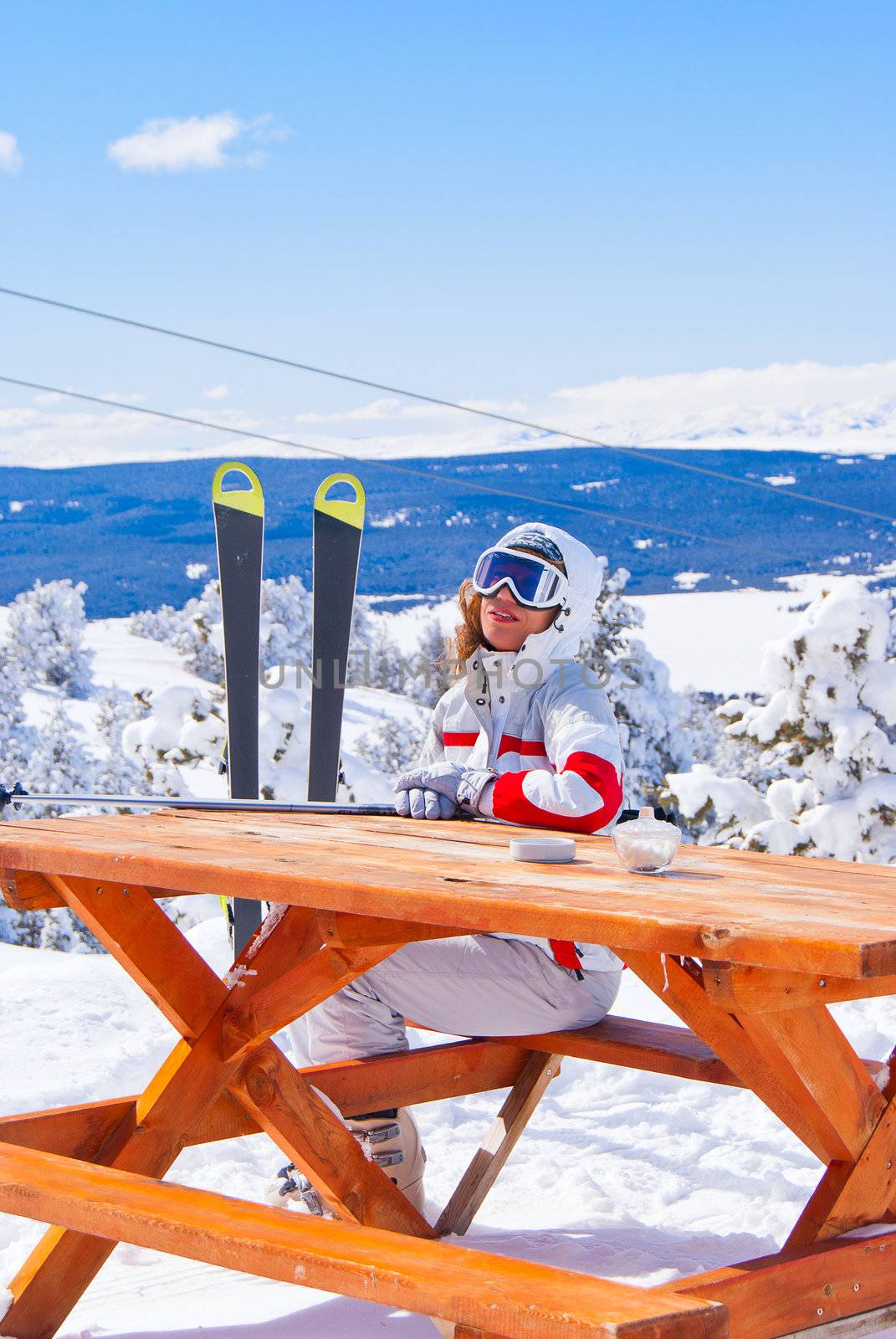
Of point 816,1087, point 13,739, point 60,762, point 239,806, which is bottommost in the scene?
point 60,762

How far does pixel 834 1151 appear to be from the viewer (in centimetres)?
203

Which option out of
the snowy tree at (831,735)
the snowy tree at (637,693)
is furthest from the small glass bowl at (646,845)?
the snowy tree at (637,693)

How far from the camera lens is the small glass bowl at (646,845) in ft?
6.96

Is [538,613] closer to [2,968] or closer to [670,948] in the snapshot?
[670,948]

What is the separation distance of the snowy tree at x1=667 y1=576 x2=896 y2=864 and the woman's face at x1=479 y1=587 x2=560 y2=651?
38.4 ft

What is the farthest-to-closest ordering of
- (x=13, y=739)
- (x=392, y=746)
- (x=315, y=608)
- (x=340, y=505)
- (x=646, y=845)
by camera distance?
(x=392, y=746) → (x=13, y=739) → (x=315, y=608) → (x=340, y=505) → (x=646, y=845)

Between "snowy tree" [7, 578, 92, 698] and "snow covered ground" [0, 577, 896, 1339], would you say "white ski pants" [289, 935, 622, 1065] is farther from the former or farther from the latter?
"snowy tree" [7, 578, 92, 698]

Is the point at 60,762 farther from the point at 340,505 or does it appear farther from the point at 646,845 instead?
the point at 646,845

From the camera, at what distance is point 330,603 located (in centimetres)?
657

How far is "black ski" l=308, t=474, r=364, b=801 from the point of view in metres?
6.43

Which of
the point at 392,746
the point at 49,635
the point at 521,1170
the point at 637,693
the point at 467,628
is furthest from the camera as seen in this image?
the point at 49,635

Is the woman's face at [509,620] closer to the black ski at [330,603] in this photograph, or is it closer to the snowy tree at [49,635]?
the black ski at [330,603]

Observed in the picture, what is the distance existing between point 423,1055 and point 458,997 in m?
0.20

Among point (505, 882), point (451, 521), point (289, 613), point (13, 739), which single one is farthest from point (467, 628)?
point (451, 521)
